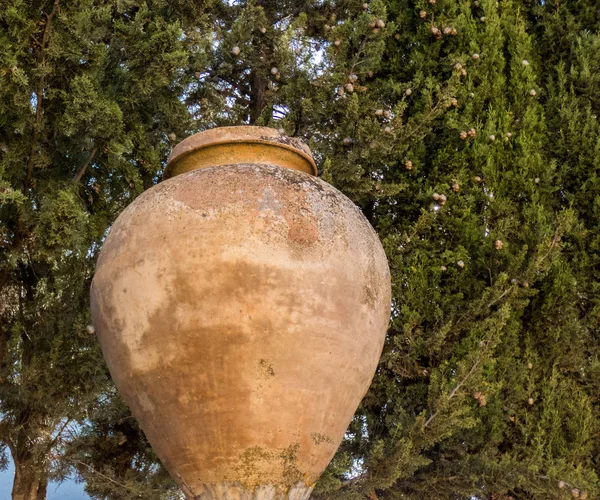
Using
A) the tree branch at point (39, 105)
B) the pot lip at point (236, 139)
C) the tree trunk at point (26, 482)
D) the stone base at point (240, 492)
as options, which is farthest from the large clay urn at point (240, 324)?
the tree trunk at point (26, 482)

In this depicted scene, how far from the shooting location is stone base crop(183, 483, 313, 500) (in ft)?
7.68

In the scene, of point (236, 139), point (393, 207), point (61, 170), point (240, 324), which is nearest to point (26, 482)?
point (61, 170)

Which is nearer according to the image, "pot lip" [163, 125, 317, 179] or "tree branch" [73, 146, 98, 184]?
"pot lip" [163, 125, 317, 179]

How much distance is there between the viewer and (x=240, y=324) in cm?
229

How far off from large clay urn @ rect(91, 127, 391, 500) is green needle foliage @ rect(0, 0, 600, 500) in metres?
1.19

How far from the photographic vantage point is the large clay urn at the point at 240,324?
2307 mm

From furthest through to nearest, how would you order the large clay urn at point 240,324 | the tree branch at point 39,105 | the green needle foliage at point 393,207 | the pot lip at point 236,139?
1. the green needle foliage at point 393,207
2. the tree branch at point 39,105
3. the pot lip at point 236,139
4. the large clay urn at point 240,324

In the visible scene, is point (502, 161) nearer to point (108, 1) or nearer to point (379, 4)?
point (379, 4)

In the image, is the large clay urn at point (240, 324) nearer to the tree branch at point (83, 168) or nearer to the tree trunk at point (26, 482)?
the tree branch at point (83, 168)

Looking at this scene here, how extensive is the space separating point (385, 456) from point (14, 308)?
2600 millimetres

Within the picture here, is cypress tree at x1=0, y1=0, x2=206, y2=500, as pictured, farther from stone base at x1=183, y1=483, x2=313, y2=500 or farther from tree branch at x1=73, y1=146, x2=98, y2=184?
stone base at x1=183, y1=483, x2=313, y2=500

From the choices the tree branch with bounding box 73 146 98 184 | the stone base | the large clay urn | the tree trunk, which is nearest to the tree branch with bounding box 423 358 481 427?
the large clay urn

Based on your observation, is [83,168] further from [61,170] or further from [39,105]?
[39,105]

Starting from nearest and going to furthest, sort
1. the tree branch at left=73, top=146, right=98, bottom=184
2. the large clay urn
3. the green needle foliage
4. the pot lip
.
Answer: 1. the large clay urn
2. the pot lip
3. the green needle foliage
4. the tree branch at left=73, top=146, right=98, bottom=184
